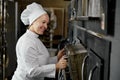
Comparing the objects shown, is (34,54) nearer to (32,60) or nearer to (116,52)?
(32,60)

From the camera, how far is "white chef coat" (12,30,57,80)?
220 centimetres

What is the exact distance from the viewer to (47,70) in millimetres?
2223

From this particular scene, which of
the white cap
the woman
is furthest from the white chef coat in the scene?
the white cap

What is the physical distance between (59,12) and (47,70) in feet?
11.9

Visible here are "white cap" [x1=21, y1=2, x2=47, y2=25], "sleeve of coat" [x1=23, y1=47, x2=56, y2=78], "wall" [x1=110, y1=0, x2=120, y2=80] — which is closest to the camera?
"wall" [x1=110, y1=0, x2=120, y2=80]

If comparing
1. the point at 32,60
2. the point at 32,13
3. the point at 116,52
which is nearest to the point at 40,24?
the point at 32,13

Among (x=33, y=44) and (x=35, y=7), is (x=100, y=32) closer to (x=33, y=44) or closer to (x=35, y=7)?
(x=33, y=44)

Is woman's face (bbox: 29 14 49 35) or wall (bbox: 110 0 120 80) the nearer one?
wall (bbox: 110 0 120 80)

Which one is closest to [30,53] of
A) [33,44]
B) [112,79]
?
[33,44]

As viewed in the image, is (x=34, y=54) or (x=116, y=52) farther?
(x=34, y=54)

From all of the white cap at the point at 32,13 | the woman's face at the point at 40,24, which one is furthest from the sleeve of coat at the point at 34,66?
the white cap at the point at 32,13

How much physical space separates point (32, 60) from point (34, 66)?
6cm

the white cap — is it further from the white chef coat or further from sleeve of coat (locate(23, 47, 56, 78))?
sleeve of coat (locate(23, 47, 56, 78))

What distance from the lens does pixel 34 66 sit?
7.22 feet
